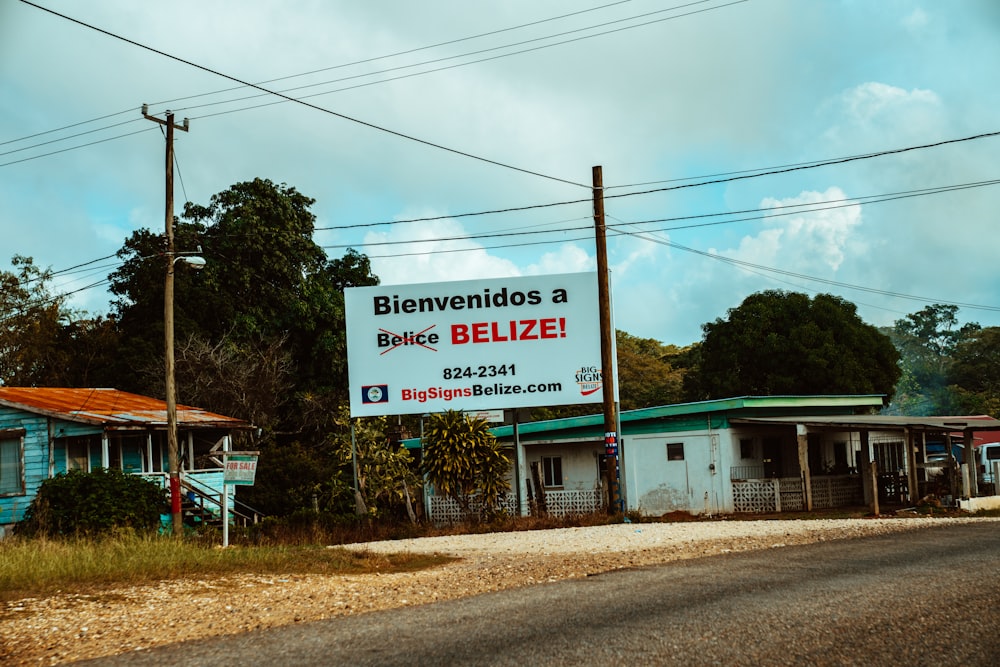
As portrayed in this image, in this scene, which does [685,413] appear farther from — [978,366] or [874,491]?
[978,366]

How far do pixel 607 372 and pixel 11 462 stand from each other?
56.5 ft

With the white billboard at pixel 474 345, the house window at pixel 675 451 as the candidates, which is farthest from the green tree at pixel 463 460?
the house window at pixel 675 451

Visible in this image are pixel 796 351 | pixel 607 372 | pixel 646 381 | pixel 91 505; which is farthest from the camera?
pixel 646 381

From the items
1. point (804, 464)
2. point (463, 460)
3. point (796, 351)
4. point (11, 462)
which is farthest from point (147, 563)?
point (796, 351)

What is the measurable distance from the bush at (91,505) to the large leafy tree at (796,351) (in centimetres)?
3493

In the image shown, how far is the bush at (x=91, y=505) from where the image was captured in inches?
978

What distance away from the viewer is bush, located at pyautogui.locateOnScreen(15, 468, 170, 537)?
81.5 ft

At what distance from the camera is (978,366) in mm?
79438

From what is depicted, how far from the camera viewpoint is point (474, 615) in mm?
10422

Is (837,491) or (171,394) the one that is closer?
(171,394)

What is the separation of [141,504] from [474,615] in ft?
59.2

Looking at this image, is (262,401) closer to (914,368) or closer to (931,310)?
(914,368)

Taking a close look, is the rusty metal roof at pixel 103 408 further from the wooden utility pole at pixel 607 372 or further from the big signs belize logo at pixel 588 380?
the wooden utility pole at pixel 607 372

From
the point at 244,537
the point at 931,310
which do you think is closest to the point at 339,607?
the point at 244,537
